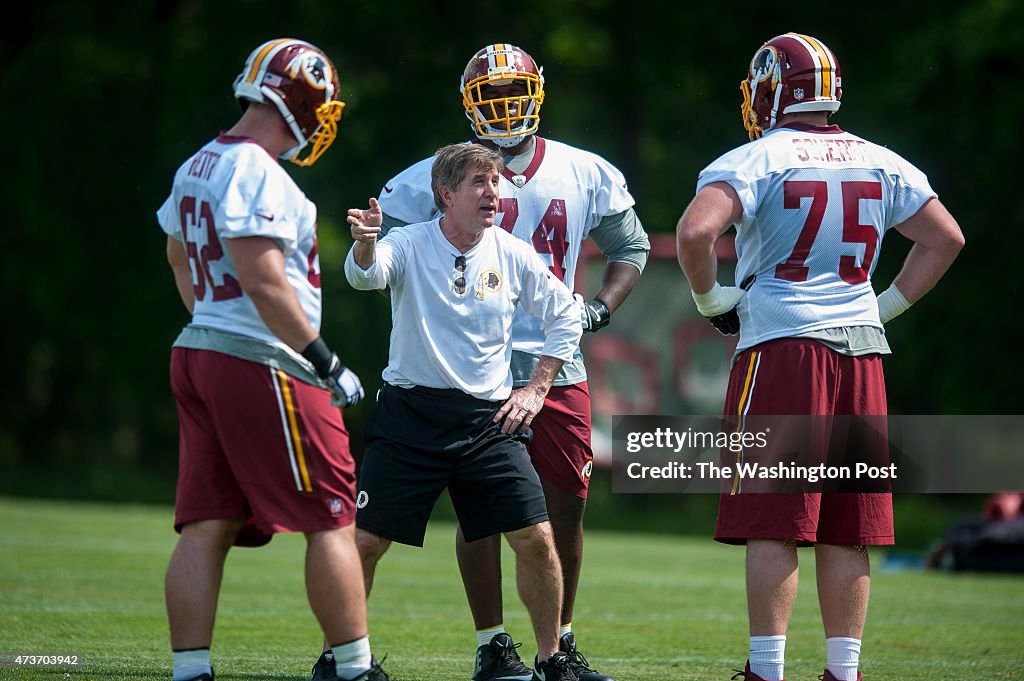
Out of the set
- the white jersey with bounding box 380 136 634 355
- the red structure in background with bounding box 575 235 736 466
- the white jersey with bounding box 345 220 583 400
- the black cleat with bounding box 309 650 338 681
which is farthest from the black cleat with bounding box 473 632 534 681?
the red structure in background with bounding box 575 235 736 466

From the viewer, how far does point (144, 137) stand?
20.3 metres

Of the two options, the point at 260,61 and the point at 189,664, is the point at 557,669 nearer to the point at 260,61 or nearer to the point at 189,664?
the point at 189,664

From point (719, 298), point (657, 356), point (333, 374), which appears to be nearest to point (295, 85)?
point (333, 374)

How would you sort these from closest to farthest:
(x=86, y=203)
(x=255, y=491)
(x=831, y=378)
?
(x=255, y=491) < (x=831, y=378) < (x=86, y=203)

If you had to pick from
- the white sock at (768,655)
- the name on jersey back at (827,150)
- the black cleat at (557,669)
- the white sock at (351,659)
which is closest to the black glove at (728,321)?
the name on jersey back at (827,150)

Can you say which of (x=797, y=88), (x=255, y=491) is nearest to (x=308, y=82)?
(x=255, y=491)

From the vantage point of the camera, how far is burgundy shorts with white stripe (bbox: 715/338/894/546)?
4727 mm

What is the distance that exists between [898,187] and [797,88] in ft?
1.65

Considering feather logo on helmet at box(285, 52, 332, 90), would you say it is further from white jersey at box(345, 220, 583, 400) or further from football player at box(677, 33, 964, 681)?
football player at box(677, 33, 964, 681)

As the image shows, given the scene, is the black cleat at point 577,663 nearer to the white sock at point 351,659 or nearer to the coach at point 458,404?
the coach at point 458,404

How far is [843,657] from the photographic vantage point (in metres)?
4.79

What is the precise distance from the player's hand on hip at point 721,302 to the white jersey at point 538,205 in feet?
2.82

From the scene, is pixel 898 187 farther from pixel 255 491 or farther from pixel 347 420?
pixel 347 420

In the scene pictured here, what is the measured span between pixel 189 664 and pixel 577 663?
5.25ft
